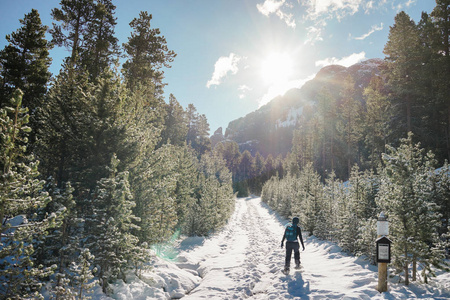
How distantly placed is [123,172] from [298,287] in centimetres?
631

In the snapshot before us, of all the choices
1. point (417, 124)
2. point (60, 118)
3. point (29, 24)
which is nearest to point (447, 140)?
point (417, 124)

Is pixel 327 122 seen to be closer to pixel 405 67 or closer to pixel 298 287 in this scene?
pixel 405 67

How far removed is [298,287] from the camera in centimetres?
698

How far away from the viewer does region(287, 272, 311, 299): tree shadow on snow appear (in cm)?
644

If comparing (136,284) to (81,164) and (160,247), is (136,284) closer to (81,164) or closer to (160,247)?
(81,164)

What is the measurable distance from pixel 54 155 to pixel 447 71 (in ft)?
99.5

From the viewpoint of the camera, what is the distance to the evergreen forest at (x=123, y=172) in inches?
188

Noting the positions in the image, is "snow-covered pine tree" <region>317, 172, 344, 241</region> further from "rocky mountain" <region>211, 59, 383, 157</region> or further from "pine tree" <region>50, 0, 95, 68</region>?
"rocky mountain" <region>211, 59, 383, 157</region>

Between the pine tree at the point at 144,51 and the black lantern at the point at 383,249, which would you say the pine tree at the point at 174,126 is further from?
the black lantern at the point at 383,249

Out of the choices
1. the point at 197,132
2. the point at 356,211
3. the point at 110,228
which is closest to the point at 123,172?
the point at 110,228

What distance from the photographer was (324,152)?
50531 millimetres

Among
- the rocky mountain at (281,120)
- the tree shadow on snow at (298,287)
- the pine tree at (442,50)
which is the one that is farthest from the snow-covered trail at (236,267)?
the rocky mountain at (281,120)

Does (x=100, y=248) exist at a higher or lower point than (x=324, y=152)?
lower

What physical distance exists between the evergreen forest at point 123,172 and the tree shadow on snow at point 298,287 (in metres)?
2.69
